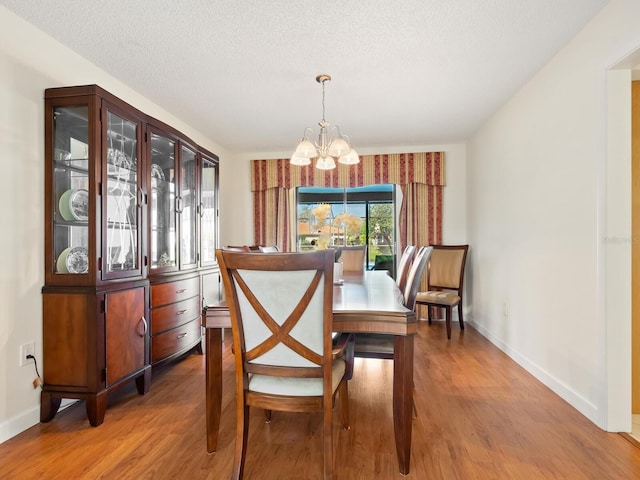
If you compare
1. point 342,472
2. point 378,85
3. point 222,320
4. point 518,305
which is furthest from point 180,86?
point 518,305

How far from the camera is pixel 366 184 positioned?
492cm

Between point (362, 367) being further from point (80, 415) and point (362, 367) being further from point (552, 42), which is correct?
point (552, 42)

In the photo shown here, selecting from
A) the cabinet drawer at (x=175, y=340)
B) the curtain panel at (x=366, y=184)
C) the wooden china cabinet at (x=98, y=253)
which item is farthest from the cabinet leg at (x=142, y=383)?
the curtain panel at (x=366, y=184)

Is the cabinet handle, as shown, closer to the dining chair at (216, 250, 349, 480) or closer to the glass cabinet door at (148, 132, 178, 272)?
the glass cabinet door at (148, 132, 178, 272)

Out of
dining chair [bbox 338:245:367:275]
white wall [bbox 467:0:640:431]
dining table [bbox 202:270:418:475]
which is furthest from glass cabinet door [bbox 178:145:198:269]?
white wall [bbox 467:0:640:431]

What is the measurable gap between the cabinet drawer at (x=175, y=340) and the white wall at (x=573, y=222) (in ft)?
9.34

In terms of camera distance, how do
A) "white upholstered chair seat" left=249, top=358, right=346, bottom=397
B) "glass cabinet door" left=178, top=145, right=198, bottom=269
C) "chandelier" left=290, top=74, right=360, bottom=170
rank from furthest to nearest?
"glass cabinet door" left=178, top=145, right=198, bottom=269 → "chandelier" left=290, top=74, right=360, bottom=170 → "white upholstered chair seat" left=249, top=358, right=346, bottom=397

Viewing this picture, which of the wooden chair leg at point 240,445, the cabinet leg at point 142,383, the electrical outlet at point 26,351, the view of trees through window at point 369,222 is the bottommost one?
the cabinet leg at point 142,383

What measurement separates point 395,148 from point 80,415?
14.2 ft

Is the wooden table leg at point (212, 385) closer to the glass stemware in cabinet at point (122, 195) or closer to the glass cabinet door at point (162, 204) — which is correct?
the glass stemware in cabinet at point (122, 195)

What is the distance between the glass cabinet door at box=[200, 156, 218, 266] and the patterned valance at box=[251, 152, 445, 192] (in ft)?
4.36

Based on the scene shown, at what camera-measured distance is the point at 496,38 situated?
2256mm

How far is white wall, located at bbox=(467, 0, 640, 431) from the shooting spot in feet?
6.42

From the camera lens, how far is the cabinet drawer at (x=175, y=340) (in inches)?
105
